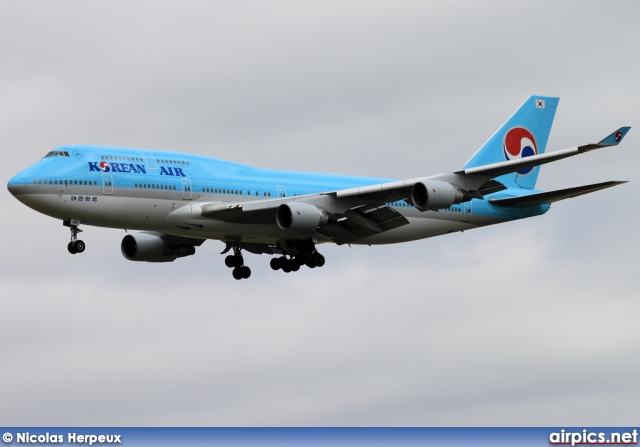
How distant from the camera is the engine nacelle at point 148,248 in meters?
69.9

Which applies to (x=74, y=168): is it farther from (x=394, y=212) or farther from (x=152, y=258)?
(x=394, y=212)

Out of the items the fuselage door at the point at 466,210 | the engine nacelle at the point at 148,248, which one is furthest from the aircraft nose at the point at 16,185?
the fuselage door at the point at 466,210

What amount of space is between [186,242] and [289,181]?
718cm

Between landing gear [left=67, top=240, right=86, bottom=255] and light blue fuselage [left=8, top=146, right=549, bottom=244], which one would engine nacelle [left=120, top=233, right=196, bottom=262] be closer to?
light blue fuselage [left=8, top=146, right=549, bottom=244]

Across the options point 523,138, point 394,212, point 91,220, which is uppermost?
point 523,138

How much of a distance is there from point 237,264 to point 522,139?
17.9 meters

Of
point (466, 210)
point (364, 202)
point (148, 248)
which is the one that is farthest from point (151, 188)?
point (466, 210)

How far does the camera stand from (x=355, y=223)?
6588cm

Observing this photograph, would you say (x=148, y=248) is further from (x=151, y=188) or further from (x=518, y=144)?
(x=518, y=144)

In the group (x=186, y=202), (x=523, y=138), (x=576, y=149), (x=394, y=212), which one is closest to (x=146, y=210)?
(x=186, y=202)

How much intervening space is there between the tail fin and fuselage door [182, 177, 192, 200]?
18240mm

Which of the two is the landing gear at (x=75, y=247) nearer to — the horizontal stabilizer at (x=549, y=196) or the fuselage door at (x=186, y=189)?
the fuselage door at (x=186, y=189)

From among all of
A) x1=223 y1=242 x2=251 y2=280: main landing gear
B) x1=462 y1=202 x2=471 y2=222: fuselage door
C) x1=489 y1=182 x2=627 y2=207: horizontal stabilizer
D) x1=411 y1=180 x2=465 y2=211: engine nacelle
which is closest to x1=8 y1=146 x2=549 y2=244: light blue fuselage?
x1=223 y1=242 x2=251 y2=280: main landing gear

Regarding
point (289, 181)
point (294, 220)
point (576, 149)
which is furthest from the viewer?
point (289, 181)
